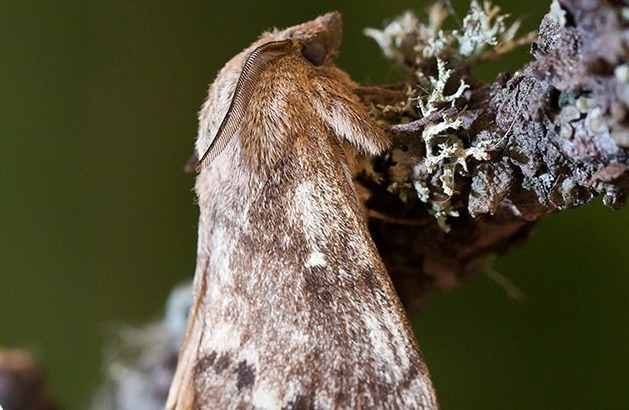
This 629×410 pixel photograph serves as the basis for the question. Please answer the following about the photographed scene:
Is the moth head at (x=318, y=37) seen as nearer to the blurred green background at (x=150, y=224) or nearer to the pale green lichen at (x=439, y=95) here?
the pale green lichen at (x=439, y=95)

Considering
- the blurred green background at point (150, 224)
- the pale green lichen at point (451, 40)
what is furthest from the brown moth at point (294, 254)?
the blurred green background at point (150, 224)

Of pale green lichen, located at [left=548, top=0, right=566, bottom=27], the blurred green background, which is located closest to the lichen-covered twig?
pale green lichen, located at [left=548, top=0, right=566, bottom=27]

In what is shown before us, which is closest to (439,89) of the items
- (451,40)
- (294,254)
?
(451,40)

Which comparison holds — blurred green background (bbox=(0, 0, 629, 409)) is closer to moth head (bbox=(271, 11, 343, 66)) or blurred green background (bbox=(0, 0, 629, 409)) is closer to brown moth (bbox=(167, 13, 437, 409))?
moth head (bbox=(271, 11, 343, 66))

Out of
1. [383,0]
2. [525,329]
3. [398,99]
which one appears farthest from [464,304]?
[398,99]

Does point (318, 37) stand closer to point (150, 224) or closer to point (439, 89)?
point (439, 89)

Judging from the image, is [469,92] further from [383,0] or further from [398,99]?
[383,0]
